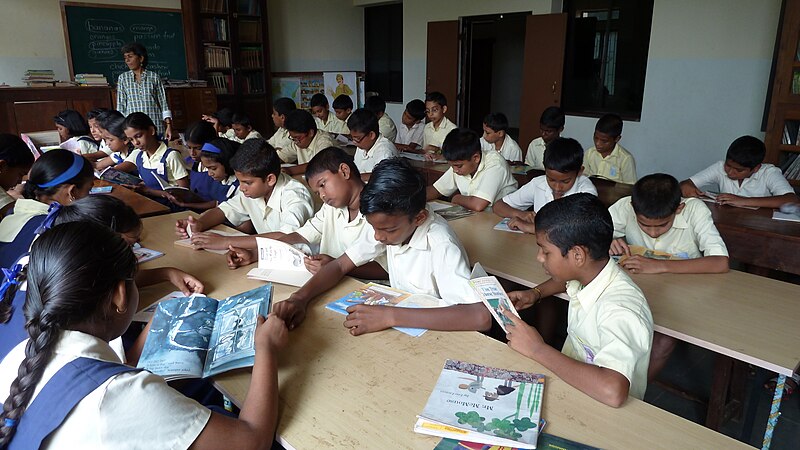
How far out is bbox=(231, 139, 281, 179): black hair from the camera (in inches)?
94.7

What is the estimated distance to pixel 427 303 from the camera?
1.54 metres

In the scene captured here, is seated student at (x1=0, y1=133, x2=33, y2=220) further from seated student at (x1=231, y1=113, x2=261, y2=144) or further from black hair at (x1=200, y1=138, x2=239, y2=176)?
seated student at (x1=231, y1=113, x2=261, y2=144)

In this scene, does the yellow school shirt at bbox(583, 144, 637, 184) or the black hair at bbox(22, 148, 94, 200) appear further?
the yellow school shirt at bbox(583, 144, 637, 184)

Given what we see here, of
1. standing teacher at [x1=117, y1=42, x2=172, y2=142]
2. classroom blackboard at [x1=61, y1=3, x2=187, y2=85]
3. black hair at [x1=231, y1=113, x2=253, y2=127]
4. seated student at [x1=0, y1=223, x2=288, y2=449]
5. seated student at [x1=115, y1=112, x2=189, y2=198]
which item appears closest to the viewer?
seated student at [x1=0, y1=223, x2=288, y2=449]

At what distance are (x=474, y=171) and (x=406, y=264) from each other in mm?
1452

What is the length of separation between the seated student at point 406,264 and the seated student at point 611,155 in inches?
97.9

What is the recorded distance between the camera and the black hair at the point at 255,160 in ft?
7.89

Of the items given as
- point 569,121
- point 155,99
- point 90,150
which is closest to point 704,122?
point 569,121

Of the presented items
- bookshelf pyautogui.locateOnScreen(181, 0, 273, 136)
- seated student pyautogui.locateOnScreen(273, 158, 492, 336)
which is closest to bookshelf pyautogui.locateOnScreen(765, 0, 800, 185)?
seated student pyautogui.locateOnScreen(273, 158, 492, 336)

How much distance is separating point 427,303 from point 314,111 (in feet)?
15.4

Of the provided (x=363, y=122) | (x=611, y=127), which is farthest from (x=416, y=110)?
(x=611, y=127)

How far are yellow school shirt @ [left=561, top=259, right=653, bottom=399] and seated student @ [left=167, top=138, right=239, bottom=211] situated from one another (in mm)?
2121

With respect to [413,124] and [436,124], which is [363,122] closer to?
[436,124]

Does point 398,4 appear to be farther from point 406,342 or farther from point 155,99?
point 406,342
